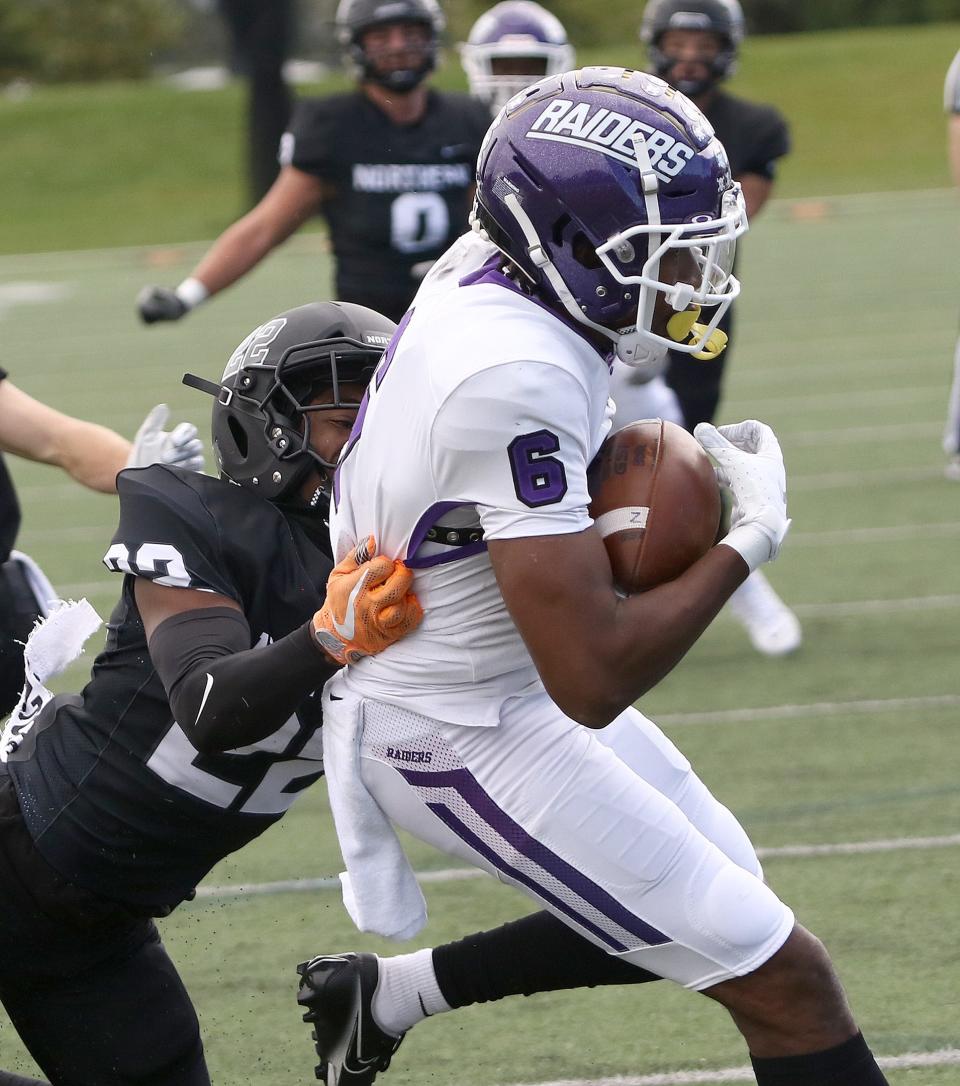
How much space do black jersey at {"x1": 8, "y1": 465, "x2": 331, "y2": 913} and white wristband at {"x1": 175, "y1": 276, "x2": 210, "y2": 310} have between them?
3373 millimetres

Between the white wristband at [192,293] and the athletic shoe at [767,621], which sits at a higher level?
the white wristband at [192,293]

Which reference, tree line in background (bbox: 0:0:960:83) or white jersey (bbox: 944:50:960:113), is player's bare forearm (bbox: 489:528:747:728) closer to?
white jersey (bbox: 944:50:960:113)

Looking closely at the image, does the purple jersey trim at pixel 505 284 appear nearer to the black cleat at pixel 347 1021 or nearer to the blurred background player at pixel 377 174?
the black cleat at pixel 347 1021

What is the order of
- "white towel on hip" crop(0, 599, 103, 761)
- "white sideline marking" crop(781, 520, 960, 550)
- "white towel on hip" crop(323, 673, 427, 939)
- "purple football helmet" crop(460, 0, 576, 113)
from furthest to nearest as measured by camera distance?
"white sideline marking" crop(781, 520, 960, 550)
"purple football helmet" crop(460, 0, 576, 113)
"white towel on hip" crop(0, 599, 103, 761)
"white towel on hip" crop(323, 673, 427, 939)

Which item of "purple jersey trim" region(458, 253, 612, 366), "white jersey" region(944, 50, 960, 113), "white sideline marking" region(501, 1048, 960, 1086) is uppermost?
"purple jersey trim" region(458, 253, 612, 366)

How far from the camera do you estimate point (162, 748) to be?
105 inches

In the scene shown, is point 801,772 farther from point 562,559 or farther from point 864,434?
point 864,434

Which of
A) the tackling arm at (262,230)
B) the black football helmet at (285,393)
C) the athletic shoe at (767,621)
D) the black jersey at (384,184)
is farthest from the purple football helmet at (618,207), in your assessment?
the tackling arm at (262,230)

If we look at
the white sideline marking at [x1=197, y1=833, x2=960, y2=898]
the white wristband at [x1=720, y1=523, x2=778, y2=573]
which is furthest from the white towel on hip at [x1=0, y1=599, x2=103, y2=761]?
the white sideline marking at [x1=197, y1=833, x2=960, y2=898]

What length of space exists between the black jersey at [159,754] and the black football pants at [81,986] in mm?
39

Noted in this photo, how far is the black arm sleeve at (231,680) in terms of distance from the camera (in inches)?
94.7

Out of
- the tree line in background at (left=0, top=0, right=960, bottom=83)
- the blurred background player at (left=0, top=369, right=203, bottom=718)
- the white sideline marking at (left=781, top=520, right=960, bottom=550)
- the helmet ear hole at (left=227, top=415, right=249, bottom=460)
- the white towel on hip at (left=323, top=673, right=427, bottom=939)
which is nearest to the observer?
the white towel on hip at (left=323, top=673, right=427, bottom=939)

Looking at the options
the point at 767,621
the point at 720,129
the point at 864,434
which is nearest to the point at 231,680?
the point at 767,621

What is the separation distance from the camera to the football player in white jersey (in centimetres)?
225
